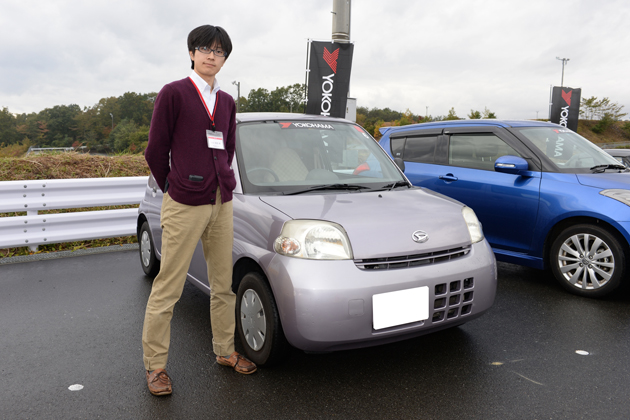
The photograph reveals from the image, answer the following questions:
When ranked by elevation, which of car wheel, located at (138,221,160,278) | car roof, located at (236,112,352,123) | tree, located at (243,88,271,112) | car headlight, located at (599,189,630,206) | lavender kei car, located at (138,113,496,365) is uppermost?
tree, located at (243,88,271,112)

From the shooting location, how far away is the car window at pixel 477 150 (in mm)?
5160

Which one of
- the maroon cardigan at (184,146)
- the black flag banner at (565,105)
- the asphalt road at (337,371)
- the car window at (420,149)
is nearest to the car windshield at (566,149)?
the car window at (420,149)

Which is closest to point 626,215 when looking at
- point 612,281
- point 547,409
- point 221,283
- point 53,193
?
point 612,281

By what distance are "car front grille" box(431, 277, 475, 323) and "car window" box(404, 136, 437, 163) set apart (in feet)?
10.4

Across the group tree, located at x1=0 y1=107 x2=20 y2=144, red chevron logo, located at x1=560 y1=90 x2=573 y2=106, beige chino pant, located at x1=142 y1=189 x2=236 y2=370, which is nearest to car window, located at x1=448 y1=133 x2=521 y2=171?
beige chino pant, located at x1=142 y1=189 x2=236 y2=370

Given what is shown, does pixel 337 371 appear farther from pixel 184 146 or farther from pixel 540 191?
pixel 540 191

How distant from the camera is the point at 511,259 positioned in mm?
4797

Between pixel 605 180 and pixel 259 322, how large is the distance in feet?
11.7

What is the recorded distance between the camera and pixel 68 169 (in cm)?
749

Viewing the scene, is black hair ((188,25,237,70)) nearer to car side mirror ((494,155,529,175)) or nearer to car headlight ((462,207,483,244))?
car headlight ((462,207,483,244))

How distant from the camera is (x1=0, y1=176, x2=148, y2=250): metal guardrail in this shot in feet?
19.2

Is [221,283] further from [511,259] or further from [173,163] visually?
[511,259]

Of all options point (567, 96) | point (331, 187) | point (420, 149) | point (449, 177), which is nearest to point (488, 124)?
point (449, 177)

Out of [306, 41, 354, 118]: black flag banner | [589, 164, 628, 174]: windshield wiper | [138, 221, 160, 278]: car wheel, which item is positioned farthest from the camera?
[306, 41, 354, 118]: black flag banner
